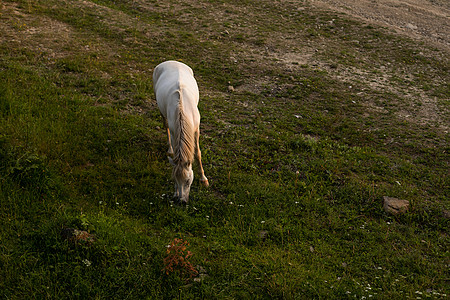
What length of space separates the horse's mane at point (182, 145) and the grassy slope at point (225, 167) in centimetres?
79

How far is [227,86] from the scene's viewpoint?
11.6 metres

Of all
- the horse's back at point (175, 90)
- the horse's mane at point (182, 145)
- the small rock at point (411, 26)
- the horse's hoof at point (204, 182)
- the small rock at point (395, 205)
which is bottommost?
the horse's hoof at point (204, 182)

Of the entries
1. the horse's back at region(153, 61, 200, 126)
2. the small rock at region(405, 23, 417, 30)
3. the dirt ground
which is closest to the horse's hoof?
the horse's back at region(153, 61, 200, 126)

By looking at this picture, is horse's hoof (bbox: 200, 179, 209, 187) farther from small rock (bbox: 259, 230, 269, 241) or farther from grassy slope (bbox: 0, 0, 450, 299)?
small rock (bbox: 259, 230, 269, 241)

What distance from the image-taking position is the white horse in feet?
19.3

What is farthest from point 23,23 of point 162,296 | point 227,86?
point 162,296

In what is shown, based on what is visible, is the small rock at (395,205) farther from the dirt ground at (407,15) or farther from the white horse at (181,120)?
Result: the dirt ground at (407,15)

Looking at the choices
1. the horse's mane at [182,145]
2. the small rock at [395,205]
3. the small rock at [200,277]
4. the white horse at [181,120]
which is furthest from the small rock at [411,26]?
the small rock at [200,277]

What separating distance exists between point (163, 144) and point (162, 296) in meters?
4.43

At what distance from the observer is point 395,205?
647 cm

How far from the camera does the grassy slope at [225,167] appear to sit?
15.2ft

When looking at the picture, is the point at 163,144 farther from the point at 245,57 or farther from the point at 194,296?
the point at 245,57

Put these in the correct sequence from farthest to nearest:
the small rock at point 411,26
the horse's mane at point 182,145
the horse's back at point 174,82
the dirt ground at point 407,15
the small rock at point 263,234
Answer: the small rock at point 411,26 < the dirt ground at point 407,15 < the horse's back at point 174,82 < the horse's mane at point 182,145 < the small rock at point 263,234

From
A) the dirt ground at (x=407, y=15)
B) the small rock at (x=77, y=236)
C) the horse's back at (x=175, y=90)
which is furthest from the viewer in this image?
the dirt ground at (x=407, y=15)
